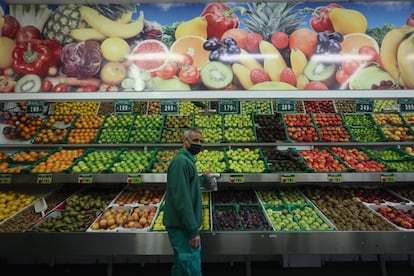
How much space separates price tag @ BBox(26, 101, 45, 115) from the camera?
13.8 feet

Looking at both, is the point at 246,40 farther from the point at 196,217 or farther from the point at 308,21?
the point at 196,217

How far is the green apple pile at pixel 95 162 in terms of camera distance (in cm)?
328

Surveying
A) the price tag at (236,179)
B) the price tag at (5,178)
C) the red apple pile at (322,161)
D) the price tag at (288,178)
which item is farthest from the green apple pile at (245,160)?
the price tag at (5,178)

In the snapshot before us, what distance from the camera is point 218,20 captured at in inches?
184

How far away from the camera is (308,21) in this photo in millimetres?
4691

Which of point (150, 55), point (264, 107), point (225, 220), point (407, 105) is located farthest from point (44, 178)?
point (407, 105)

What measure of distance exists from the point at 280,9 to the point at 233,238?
4236 millimetres

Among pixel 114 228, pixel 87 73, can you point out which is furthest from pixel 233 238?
pixel 87 73

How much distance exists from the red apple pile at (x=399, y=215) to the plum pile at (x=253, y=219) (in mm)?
1566

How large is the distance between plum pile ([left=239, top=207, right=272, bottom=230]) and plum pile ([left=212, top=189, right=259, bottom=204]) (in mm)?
245

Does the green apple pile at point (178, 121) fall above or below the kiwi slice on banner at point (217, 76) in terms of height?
below

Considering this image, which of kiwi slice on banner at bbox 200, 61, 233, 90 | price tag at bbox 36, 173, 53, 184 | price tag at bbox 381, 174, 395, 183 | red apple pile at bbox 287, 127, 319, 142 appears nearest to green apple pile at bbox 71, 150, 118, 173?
price tag at bbox 36, 173, 53, 184

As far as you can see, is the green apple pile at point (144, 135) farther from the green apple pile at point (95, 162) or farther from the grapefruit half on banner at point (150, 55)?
the grapefruit half on banner at point (150, 55)

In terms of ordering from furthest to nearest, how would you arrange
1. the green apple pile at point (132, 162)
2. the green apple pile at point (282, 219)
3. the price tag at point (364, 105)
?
the price tag at point (364, 105), the green apple pile at point (132, 162), the green apple pile at point (282, 219)
